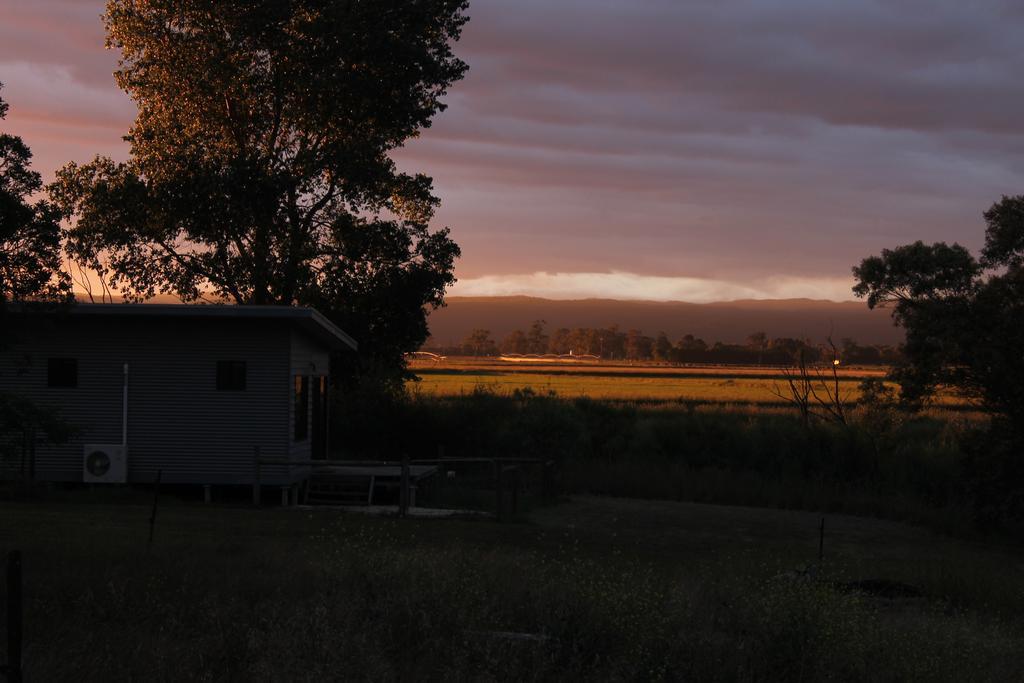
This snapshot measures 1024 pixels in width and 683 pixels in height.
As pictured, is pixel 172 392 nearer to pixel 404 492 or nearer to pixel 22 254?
pixel 404 492

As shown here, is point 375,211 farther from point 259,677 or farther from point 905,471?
point 259,677

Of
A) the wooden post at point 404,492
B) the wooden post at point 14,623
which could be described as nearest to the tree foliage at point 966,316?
the wooden post at point 404,492

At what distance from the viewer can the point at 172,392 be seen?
76.8 feet

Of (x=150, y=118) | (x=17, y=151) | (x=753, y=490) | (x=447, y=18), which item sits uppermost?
(x=447, y=18)

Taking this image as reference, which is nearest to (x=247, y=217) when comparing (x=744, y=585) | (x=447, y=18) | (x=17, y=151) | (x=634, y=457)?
(x=447, y=18)

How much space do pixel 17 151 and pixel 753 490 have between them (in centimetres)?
2014

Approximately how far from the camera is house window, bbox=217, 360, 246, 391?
2345 cm

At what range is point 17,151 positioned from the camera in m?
13.4

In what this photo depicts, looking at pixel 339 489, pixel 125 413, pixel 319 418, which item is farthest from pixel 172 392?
pixel 319 418

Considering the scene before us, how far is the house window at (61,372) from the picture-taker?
23.4 meters

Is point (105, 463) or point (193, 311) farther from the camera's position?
point (105, 463)

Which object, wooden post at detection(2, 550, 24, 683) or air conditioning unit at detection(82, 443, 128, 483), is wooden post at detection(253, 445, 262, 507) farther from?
wooden post at detection(2, 550, 24, 683)

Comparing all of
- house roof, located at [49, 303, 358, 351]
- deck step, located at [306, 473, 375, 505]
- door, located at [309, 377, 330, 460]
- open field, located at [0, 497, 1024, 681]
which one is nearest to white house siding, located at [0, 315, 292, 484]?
house roof, located at [49, 303, 358, 351]

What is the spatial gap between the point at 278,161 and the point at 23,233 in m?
19.5
